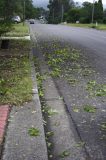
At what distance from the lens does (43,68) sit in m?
13.4

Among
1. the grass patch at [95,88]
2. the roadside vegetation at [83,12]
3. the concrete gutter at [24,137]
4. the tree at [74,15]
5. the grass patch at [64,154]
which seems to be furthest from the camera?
the tree at [74,15]

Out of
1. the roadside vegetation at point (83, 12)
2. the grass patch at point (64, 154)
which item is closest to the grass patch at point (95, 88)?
the grass patch at point (64, 154)

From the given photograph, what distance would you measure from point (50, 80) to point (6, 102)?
3368 millimetres

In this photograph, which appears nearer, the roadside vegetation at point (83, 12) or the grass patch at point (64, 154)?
the grass patch at point (64, 154)

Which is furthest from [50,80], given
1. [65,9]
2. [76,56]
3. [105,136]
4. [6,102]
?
[65,9]

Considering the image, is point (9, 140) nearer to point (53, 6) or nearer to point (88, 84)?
point (88, 84)

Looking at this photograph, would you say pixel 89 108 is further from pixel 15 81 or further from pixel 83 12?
pixel 83 12

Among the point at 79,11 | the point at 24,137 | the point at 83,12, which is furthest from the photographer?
the point at 79,11

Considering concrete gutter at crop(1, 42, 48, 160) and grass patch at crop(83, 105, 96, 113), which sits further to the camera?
grass patch at crop(83, 105, 96, 113)

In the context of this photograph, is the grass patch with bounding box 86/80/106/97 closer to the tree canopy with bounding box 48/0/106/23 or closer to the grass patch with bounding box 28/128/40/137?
the grass patch with bounding box 28/128/40/137

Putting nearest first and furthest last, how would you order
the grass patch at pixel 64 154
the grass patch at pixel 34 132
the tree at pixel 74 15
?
the grass patch at pixel 64 154 → the grass patch at pixel 34 132 → the tree at pixel 74 15

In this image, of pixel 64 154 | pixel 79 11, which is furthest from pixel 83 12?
pixel 64 154

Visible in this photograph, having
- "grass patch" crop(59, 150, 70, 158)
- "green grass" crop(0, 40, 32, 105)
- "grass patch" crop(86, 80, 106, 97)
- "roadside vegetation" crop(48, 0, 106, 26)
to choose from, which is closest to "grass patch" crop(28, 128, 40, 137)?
"grass patch" crop(59, 150, 70, 158)

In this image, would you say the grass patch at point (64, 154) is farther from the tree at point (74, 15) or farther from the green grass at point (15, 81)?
the tree at point (74, 15)
